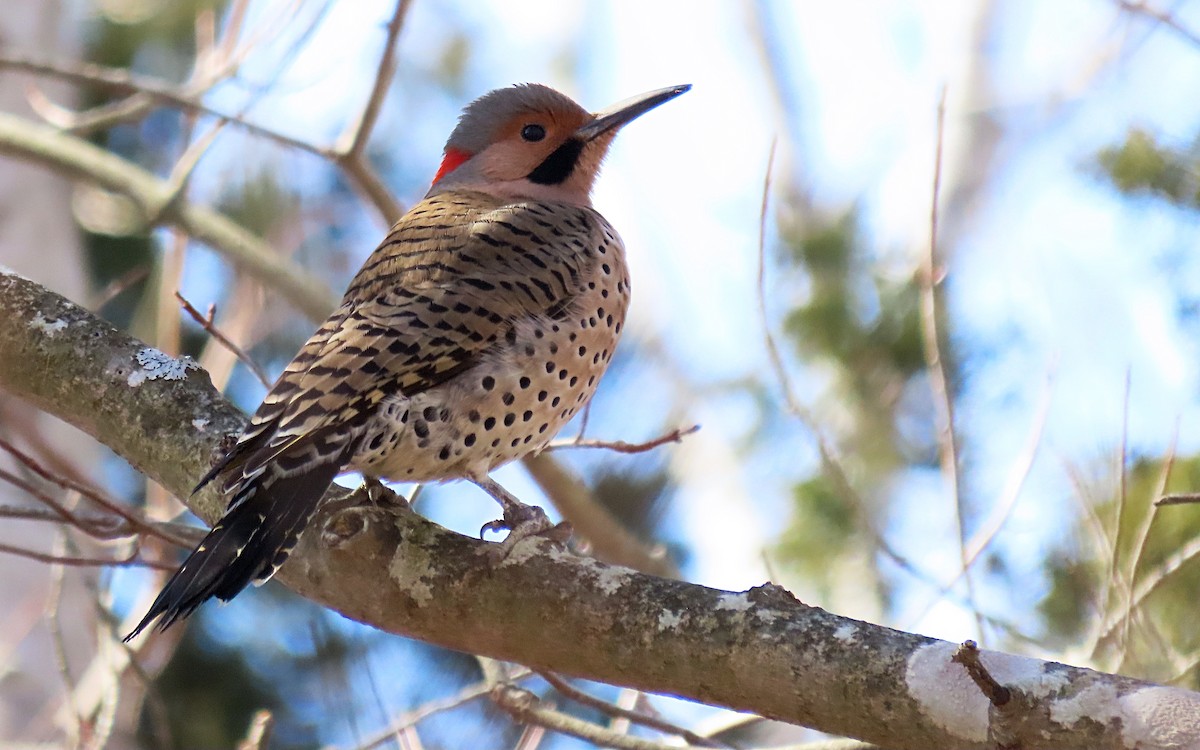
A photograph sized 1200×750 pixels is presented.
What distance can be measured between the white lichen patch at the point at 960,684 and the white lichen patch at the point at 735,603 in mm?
313

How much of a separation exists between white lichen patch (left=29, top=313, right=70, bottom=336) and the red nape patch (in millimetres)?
1761

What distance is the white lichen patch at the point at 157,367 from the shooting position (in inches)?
120

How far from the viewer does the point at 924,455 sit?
564cm

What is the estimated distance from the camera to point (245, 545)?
261cm

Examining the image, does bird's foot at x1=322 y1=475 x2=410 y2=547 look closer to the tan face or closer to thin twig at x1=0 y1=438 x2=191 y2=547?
thin twig at x1=0 y1=438 x2=191 y2=547

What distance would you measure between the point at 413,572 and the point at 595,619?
17.5 inches

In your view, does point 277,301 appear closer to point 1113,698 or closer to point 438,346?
point 438,346

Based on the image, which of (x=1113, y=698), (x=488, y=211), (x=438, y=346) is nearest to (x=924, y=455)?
(x=488, y=211)

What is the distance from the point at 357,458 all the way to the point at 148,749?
4.25 metres

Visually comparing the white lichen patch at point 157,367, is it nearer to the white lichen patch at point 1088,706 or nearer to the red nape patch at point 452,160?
the red nape patch at point 452,160

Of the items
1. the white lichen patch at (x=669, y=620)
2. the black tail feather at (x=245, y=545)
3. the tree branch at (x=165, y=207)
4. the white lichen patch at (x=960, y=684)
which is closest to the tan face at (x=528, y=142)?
the tree branch at (x=165, y=207)

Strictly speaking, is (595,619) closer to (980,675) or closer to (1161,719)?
(980,675)

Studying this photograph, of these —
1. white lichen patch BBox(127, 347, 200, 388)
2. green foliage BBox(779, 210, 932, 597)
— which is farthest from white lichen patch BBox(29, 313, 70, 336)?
green foliage BBox(779, 210, 932, 597)

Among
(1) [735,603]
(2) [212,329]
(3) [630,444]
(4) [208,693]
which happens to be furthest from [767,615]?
(4) [208,693]
